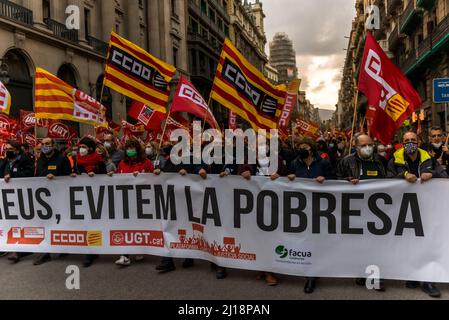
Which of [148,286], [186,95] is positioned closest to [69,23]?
[186,95]

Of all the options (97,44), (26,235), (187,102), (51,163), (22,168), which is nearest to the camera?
(26,235)

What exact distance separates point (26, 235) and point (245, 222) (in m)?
3.28

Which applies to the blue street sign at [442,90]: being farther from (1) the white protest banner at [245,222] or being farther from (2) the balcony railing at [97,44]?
(2) the balcony railing at [97,44]

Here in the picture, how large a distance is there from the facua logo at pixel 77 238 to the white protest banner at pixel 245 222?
14 mm

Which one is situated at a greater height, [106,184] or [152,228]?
[106,184]

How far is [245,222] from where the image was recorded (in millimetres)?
4926

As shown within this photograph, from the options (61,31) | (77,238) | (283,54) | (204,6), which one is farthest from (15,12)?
(283,54)

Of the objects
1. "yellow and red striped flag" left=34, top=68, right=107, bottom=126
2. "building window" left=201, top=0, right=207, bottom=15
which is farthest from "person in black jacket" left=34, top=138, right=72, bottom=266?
"building window" left=201, top=0, right=207, bottom=15

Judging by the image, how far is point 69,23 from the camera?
72.3 feet

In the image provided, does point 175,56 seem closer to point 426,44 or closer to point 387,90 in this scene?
point 426,44

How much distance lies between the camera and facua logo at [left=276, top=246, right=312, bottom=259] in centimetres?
467

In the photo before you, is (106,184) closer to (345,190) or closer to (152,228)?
(152,228)

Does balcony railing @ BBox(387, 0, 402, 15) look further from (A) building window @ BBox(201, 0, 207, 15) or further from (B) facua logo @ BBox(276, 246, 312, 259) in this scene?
(B) facua logo @ BBox(276, 246, 312, 259)
